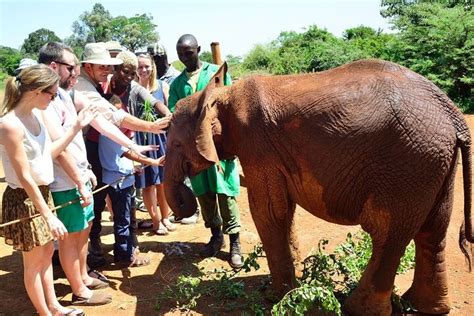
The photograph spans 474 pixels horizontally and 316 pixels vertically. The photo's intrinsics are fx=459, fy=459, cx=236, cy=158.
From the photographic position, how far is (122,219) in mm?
4895

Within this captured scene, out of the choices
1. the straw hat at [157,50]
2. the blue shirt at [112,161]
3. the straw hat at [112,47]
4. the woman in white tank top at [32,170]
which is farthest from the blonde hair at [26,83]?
the straw hat at [157,50]

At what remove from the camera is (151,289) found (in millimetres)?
4648

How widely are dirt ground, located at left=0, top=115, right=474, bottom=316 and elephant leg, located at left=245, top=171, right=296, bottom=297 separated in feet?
1.89

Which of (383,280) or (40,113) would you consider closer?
(383,280)

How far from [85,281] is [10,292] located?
31.9 inches

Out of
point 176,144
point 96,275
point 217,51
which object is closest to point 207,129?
point 176,144

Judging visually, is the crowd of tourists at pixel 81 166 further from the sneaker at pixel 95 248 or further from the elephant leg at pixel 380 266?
the elephant leg at pixel 380 266

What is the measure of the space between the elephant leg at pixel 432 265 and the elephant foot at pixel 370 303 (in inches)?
19.8

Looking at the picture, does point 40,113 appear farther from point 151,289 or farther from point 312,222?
point 312,222

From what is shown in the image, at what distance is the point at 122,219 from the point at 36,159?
1.66 metres

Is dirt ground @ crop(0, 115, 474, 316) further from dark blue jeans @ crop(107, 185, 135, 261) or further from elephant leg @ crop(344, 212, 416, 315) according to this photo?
elephant leg @ crop(344, 212, 416, 315)

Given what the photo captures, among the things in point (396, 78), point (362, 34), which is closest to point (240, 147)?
point (396, 78)

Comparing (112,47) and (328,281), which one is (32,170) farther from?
(328,281)

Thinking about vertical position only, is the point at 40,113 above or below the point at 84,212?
above
